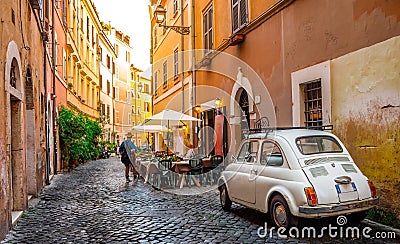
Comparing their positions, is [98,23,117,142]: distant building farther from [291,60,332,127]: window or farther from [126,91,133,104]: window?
[291,60,332,127]: window

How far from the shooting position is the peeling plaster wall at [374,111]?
6.52m

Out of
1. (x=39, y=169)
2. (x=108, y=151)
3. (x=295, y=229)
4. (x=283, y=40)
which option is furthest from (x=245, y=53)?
(x=108, y=151)

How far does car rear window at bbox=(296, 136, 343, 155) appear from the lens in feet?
21.2

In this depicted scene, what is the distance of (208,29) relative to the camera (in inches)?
665

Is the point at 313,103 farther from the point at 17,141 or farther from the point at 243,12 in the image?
the point at 17,141

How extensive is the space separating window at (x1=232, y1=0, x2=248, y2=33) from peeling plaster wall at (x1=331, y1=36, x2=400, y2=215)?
210 inches

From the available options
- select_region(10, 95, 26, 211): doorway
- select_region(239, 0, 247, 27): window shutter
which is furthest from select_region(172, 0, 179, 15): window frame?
select_region(10, 95, 26, 211): doorway

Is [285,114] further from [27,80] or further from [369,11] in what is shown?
[27,80]

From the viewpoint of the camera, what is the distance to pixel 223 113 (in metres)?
15.1

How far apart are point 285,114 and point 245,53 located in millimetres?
3277

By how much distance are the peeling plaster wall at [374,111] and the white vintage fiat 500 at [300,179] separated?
0.74 metres

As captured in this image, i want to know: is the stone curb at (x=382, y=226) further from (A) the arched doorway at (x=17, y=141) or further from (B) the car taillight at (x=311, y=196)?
(A) the arched doorway at (x=17, y=141)

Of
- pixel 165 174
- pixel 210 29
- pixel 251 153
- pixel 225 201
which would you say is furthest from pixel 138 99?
pixel 251 153

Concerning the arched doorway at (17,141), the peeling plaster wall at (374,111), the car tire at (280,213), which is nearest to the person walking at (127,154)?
the arched doorway at (17,141)
